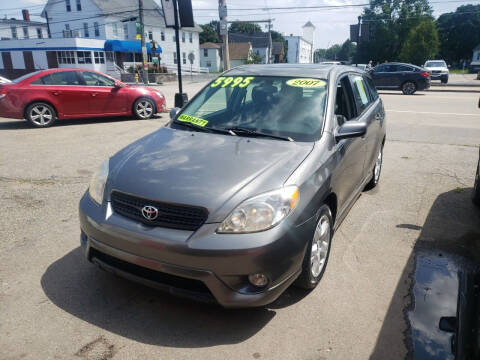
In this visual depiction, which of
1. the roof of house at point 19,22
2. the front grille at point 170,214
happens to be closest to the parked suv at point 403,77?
the front grille at point 170,214

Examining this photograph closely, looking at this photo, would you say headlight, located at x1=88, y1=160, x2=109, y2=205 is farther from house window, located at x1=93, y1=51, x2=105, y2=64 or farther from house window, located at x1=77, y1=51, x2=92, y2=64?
house window, located at x1=93, y1=51, x2=105, y2=64

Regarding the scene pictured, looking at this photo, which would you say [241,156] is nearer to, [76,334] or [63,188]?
[76,334]

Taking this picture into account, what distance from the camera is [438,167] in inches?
270

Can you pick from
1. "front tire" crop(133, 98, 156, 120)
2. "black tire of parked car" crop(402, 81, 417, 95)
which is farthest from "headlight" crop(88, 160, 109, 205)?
"black tire of parked car" crop(402, 81, 417, 95)

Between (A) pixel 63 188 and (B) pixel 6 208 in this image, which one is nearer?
(B) pixel 6 208

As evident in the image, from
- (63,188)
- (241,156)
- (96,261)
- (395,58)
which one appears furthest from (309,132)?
(395,58)

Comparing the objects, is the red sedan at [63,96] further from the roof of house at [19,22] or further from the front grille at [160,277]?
the roof of house at [19,22]

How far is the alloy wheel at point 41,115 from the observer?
989cm

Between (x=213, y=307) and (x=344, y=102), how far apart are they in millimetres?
2490

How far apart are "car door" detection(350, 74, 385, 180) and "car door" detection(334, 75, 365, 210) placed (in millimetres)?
202

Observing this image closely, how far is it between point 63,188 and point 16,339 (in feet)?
10.7

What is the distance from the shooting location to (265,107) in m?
3.72

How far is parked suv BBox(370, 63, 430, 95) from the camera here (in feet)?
68.2

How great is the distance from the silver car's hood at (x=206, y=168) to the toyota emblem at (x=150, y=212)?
71 millimetres
